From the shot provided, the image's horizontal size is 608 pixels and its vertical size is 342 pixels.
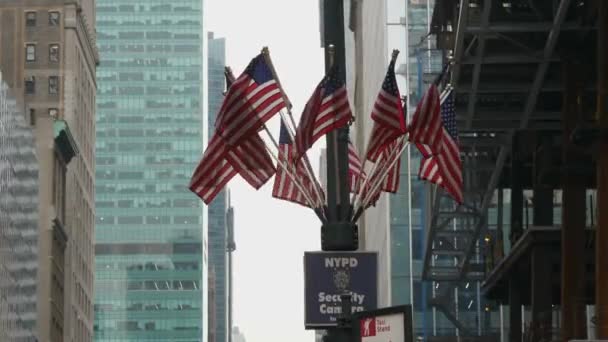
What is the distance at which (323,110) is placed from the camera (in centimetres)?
2183

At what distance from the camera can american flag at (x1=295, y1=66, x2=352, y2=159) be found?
70.7 feet

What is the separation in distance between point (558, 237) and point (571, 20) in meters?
7.81

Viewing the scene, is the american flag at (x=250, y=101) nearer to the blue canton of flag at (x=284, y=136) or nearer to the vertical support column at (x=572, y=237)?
the blue canton of flag at (x=284, y=136)

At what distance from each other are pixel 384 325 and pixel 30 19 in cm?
15454

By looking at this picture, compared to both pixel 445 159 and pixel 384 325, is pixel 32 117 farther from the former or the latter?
pixel 384 325

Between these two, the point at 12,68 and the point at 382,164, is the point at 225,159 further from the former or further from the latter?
the point at 12,68

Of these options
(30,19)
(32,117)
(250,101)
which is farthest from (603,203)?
(30,19)

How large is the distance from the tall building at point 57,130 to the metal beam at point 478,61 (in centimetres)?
10190

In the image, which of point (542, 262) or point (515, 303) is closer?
point (542, 262)

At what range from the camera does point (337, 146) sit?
20625mm

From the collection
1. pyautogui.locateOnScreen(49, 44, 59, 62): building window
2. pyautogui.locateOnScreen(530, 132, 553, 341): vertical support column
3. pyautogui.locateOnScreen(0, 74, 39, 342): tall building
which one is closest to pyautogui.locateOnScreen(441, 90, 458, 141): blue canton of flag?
pyautogui.locateOnScreen(530, 132, 553, 341): vertical support column

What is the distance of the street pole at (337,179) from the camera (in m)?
20.2

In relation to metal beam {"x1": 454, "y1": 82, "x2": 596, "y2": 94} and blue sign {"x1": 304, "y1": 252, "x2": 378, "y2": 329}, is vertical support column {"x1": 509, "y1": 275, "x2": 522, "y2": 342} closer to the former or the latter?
metal beam {"x1": 454, "y1": 82, "x2": 596, "y2": 94}

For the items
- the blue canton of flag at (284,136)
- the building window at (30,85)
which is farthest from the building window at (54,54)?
the blue canton of flag at (284,136)
